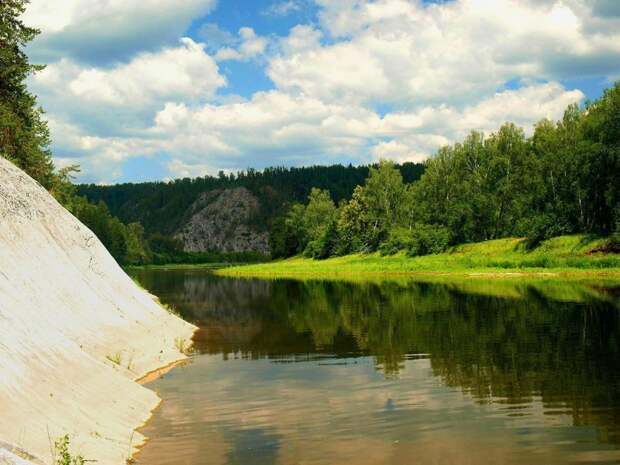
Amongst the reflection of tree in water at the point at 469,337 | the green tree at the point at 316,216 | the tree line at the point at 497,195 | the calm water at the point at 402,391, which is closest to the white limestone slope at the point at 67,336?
the calm water at the point at 402,391

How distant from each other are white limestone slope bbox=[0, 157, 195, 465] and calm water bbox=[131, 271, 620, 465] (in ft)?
4.94

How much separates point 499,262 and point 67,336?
7755 cm

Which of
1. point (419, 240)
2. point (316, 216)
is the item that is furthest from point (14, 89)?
point (316, 216)

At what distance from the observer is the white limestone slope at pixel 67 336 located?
15.3 metres

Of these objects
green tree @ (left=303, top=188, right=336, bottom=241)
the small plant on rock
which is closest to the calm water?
the small plant on rock

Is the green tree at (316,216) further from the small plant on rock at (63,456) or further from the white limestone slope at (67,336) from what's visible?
the small plant on rock at (63,456)

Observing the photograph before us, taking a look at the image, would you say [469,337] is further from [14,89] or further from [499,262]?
[499,262]

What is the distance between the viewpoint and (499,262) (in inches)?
3617

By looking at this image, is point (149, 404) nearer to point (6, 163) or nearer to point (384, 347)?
point (384, 347)

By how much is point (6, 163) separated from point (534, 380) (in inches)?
1071

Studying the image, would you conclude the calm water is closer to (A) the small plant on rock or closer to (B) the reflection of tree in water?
(B) the reflection of tree in water

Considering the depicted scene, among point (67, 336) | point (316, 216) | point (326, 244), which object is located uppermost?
point (316, 216)

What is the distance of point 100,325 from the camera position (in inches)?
1123

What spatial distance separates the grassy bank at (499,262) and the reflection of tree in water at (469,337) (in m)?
20.4
